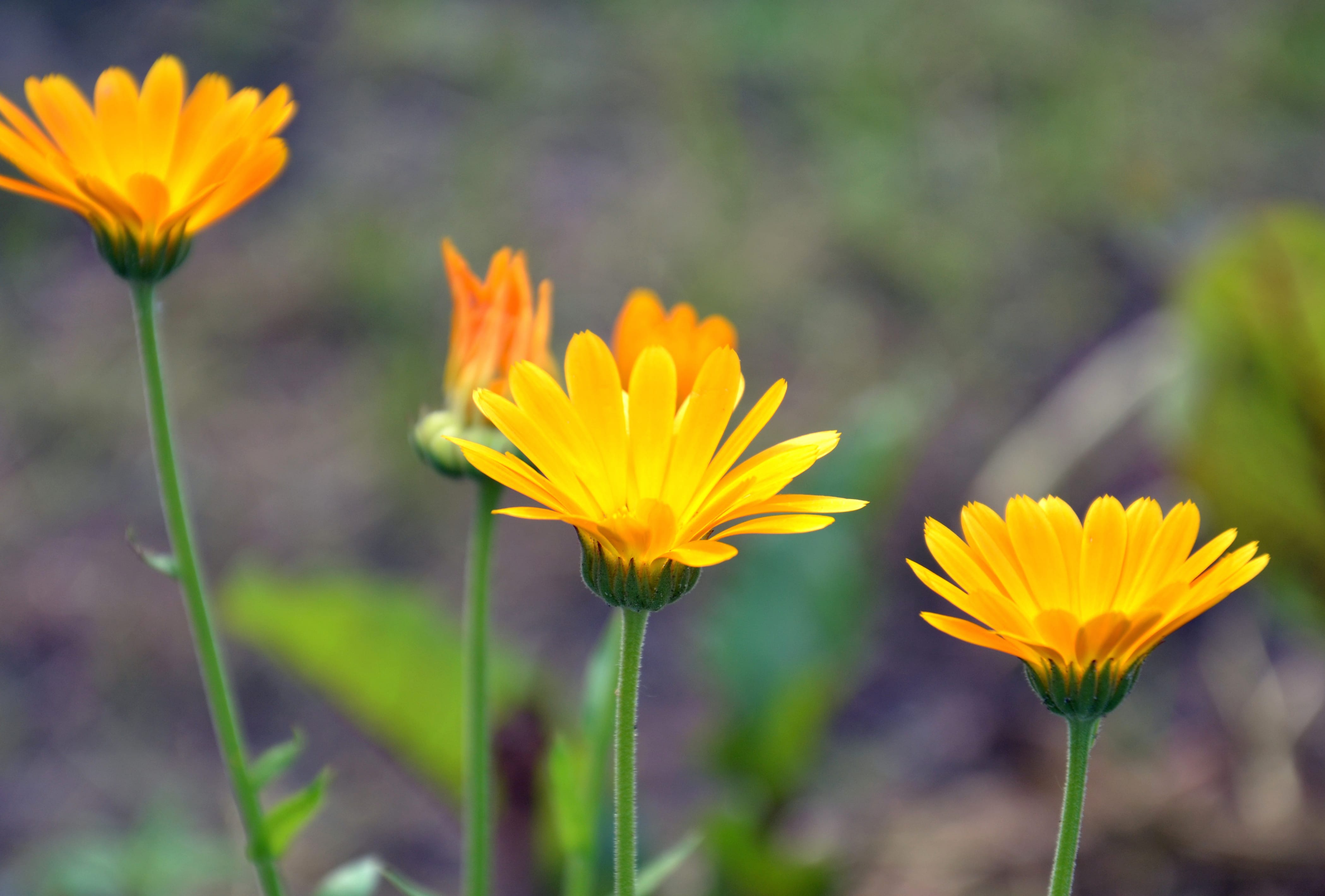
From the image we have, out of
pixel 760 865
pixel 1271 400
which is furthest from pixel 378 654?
pixel 1271 400

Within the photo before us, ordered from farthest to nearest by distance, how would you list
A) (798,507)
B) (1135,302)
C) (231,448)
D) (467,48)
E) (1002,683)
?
(467,48) < (1135,302) < (231,448) < (1002,683) < (798,507)

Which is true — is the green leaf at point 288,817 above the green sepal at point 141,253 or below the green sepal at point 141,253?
below

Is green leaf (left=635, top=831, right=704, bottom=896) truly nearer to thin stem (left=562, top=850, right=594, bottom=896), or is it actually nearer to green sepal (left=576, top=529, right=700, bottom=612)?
thin stem (left=562, top=850, right=594, bottom=896)

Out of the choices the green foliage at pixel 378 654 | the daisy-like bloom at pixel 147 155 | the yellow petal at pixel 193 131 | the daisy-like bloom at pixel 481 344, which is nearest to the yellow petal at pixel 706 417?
the daisy-like bloom at pixel 481 344

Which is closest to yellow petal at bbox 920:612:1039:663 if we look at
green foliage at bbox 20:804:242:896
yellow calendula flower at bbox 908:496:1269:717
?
yellow calendula flower at bbox 908:496:1269:717

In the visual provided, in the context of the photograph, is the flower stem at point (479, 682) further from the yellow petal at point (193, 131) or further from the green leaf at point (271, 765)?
the yellow petal at point (193, 131)

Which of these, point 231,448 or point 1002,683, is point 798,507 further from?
point 231,448

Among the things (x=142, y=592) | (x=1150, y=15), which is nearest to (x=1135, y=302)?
(x=1150, y=15)
